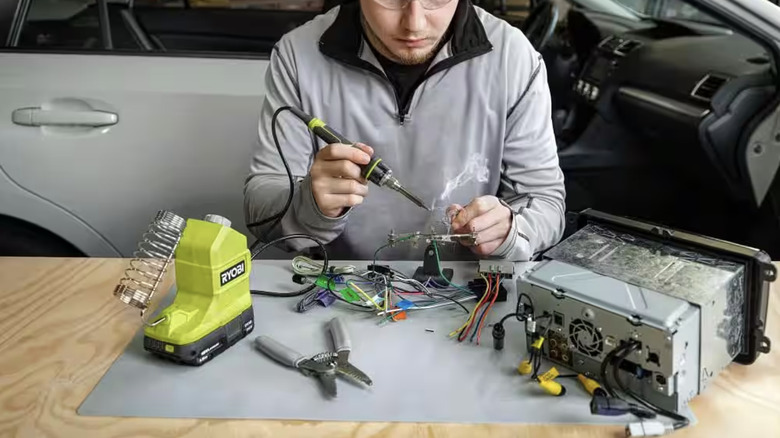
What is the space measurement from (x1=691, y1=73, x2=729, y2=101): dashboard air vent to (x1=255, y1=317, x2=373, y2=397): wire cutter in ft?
5.04

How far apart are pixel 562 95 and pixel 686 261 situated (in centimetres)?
177

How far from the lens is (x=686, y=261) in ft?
3.29

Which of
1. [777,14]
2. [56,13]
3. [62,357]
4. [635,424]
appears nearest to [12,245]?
[56,13]

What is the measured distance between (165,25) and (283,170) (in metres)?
1.02

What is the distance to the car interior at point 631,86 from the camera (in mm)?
2064

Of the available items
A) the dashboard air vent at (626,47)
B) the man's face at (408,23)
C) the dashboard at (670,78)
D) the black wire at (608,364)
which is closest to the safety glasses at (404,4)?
the man's face at (408,23)

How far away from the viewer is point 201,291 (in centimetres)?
103

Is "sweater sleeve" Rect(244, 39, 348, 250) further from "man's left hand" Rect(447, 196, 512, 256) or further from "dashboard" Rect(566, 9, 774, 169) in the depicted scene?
"dashboard" Rect(566, 9, 774, 169)

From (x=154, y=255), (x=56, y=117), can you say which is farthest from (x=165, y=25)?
(x=154, y=255)

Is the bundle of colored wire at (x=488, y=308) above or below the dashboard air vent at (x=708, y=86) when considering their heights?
below

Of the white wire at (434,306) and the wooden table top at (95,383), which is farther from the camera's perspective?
the white wire at (434,306)

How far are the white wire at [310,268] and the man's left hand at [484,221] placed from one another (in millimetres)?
200

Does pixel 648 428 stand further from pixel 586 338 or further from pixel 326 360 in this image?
pixel 326 360

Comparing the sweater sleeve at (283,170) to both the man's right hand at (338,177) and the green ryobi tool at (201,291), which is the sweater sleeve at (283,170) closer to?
the man's right hand at (338,177)
